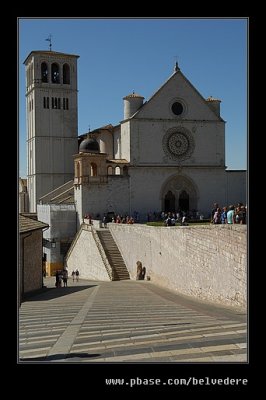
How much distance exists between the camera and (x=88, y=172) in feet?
140

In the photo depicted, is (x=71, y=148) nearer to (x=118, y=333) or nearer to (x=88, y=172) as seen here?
(x=88, y=172)

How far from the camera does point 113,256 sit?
32125mm

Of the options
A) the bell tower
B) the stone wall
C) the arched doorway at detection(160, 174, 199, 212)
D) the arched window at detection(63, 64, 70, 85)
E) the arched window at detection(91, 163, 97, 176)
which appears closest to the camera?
the stone wall

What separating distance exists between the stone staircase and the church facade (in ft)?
28.4

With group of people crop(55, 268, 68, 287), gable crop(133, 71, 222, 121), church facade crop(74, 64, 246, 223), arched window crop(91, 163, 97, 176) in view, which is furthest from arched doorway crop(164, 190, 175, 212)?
group of people crop(55, 268, 68, 287)

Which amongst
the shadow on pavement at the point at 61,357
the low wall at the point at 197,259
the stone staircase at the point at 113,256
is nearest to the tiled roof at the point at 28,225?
the low wall at the point at 197,259

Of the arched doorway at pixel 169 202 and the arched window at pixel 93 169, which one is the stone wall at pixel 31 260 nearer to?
the arched window at pixel 93 169

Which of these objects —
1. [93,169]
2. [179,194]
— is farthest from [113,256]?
[179,194]

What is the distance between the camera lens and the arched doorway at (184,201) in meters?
46.7

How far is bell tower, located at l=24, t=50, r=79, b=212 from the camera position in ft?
166

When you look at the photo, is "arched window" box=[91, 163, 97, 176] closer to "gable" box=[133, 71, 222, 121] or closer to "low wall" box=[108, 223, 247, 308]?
"gable" box=[133, 71, 222, 121]

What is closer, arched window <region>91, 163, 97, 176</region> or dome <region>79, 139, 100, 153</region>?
arched window <region>91, 163, 97, 176</region>

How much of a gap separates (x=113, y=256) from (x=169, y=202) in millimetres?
15270
